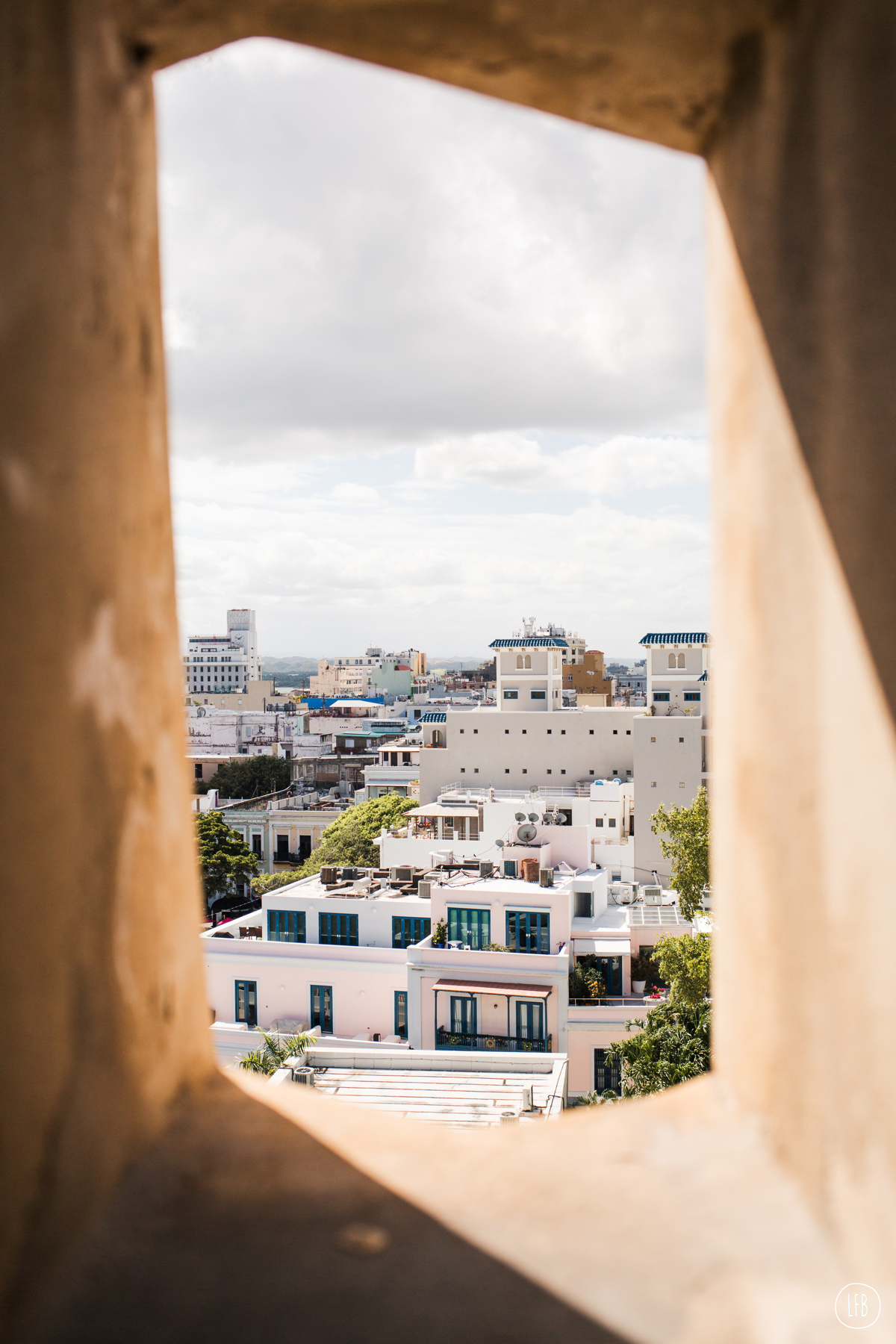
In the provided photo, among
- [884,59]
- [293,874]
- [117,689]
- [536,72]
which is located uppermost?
[536,72]

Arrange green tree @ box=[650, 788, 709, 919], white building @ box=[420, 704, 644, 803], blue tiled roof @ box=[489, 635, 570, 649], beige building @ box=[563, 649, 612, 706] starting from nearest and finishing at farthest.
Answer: green tree @ box=[650, 788, 709, 919] < white building @ box=[420, 704, 644, 803] < blue tiled roof @ box=[489, 635, 570, 649] < beige building @ box=[563, 649, 612, 706]

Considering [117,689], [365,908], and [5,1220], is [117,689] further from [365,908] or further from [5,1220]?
[365,908]

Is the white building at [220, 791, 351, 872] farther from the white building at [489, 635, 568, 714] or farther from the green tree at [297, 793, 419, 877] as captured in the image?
the white building at [489, 635, 568, 714]

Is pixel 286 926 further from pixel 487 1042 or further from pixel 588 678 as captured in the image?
pixel 588 678

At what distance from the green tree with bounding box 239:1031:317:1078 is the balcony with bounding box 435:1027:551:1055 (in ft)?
8.80

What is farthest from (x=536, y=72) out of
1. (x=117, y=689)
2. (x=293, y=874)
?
(x=293, y=874)

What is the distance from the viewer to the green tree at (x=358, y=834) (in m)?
26.9

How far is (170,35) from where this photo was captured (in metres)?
1.54

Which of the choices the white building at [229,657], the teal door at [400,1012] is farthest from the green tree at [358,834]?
the white building at [229,657]

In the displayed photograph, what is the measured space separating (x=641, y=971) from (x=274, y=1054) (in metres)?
7.18

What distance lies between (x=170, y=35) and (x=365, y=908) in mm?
16679

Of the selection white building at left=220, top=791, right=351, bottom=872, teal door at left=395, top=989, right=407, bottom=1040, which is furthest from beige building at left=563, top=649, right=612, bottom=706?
teal door at left=395, top=989, right=407, bottom=1040
